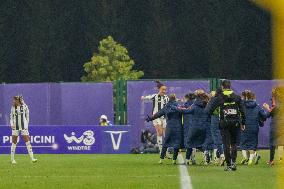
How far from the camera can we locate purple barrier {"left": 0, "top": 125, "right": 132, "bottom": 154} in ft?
110

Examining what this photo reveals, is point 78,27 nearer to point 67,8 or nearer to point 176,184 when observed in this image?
point 67,8

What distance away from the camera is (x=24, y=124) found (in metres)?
26.6

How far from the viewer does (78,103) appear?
3703 cm

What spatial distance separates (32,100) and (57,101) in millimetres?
967

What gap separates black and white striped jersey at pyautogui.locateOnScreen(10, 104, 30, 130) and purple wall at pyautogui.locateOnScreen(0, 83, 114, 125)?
33.3ft

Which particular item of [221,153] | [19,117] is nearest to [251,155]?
[221,153]

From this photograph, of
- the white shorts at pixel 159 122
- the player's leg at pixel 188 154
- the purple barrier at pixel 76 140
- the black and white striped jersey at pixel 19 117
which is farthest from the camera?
the purple barrier at pixel 76 140

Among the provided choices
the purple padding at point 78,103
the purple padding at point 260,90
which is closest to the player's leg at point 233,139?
the purple padding at point 260,90

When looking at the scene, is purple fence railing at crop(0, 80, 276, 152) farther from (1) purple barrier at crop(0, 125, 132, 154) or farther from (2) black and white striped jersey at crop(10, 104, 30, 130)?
(2) black and white striped jersey at crop(10, 104, 30, 130)

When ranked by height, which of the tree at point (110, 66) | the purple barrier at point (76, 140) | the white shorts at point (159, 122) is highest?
the tree at point (110, 66)

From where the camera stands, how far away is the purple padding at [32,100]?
3688 cm

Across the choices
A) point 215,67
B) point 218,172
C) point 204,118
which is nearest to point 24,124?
point 204,118

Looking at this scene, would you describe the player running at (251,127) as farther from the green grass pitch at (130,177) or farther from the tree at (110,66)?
the tree at (110,66)

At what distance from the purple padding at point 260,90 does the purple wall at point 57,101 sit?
4998 mm
